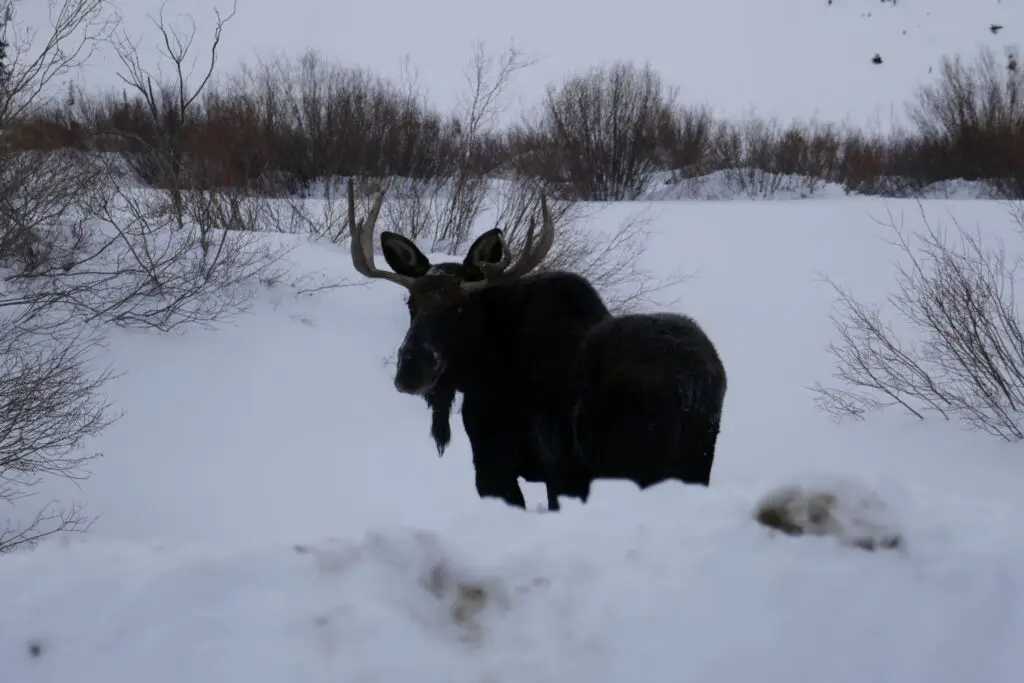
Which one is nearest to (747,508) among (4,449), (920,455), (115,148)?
(4,449)

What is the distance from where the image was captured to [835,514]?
220 cm

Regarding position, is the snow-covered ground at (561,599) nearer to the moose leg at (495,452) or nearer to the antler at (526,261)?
the moose leg at (495,452)

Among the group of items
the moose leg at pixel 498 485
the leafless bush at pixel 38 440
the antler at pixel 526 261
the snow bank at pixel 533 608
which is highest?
the antler at pixel 526 261

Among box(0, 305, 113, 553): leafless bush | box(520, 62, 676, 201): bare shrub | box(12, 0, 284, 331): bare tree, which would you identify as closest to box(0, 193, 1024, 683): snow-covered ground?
box(0, 305, 113, 553): leafless bush

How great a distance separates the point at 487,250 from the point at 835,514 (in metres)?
2.64

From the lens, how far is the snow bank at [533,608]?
1759 mm

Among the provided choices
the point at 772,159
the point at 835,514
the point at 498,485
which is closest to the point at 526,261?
the point at 498,485

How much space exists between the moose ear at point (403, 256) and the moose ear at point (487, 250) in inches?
8.6

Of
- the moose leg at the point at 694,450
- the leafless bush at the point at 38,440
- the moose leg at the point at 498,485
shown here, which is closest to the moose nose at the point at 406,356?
the moose leg at the point at 498,485

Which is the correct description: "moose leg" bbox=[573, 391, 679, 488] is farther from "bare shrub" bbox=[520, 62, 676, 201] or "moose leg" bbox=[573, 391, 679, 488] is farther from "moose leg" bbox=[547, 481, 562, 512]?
"bare shrub" bbox=[520, 62, 676, 201]

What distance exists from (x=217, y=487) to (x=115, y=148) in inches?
381

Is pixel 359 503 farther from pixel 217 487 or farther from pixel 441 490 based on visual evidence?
pixel 217 487

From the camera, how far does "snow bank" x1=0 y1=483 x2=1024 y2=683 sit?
1759mm

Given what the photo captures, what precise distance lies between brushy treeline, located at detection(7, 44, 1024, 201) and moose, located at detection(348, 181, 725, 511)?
287 inches
